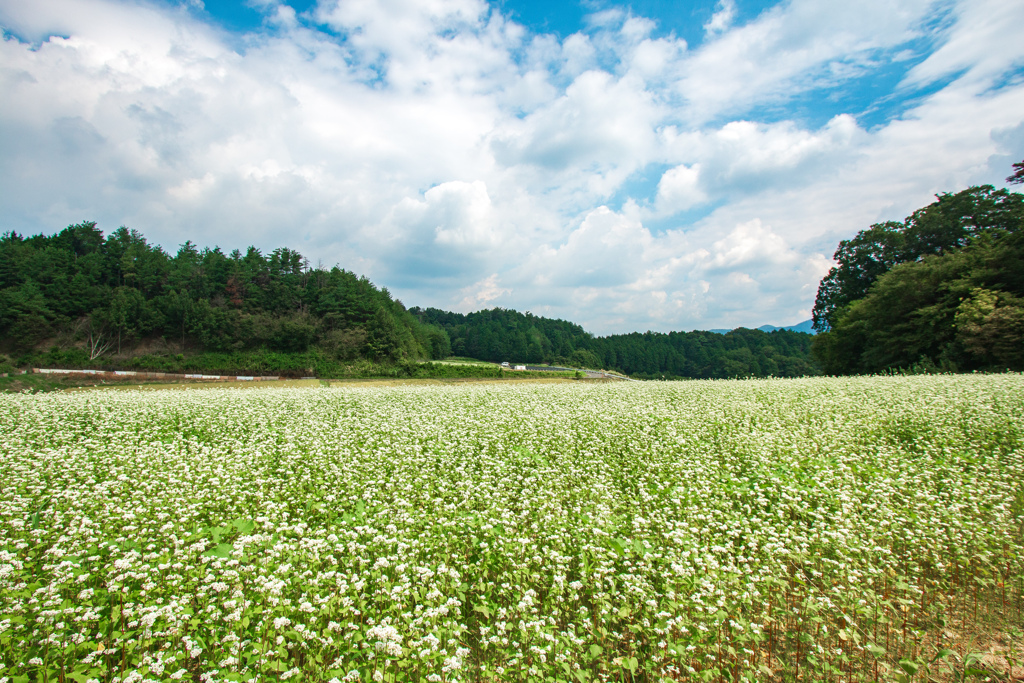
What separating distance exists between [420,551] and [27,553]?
4.07 meters

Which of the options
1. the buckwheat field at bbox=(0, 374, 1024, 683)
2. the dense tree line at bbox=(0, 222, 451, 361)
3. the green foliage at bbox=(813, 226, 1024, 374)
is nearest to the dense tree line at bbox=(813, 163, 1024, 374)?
the green foliage at bbox=(813, 226, 1024, 374)

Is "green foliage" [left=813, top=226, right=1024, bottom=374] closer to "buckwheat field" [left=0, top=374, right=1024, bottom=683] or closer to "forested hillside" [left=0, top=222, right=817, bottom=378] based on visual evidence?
"forested hillside" [left=0, top=222, right=817, bottom=378]

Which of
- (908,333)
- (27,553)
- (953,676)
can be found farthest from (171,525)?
(908,333)

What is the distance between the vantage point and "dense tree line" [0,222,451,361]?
5400cm

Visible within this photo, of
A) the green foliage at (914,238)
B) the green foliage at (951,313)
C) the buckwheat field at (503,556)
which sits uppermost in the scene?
the green foliage at (914,238)

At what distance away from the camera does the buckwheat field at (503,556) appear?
3.42 metres

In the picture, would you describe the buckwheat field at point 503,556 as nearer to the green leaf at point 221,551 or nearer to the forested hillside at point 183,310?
the green leaf at point 221,551

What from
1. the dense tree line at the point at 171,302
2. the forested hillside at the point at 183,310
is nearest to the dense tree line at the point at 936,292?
the forested hillside at the point at 183,310

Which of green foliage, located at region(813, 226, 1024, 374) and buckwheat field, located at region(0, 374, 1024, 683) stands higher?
green foliage, located at region(813, 226, 1024, 374)

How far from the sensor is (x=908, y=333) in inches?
1371

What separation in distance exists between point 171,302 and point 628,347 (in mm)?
108866

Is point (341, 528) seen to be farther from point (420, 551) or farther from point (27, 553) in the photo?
point (27, 553)

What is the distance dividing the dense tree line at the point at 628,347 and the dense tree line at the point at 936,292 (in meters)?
52.1

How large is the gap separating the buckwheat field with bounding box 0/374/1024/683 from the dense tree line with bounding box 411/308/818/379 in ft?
318
